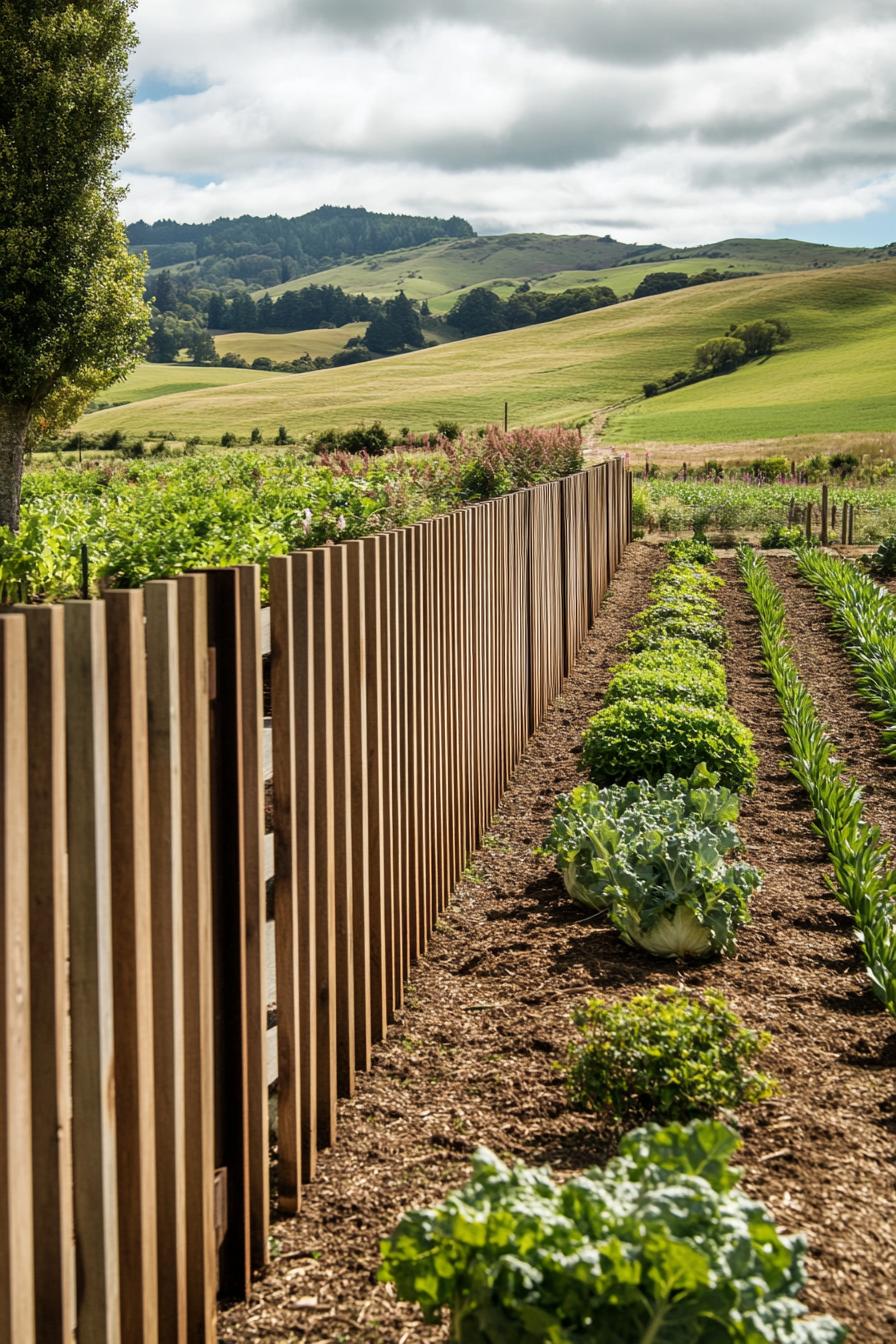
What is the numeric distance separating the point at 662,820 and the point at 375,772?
153 cm

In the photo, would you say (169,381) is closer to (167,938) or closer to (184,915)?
(184,915)

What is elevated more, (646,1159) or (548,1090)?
(646,1159)

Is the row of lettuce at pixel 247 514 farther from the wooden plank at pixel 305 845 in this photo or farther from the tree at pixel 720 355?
→ the tree at pixel 720 355

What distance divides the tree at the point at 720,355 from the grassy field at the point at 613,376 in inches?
76.1

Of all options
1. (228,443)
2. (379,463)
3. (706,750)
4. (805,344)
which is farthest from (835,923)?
(805,344)

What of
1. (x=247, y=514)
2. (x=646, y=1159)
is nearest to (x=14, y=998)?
(x=646, y=1159)

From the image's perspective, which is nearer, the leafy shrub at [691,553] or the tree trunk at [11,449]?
the leafy shrub at [691,553]

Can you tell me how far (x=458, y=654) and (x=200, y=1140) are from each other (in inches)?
147

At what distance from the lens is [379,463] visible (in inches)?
801

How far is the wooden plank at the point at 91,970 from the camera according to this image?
2139 millimetres

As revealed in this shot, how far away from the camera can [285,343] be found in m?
145

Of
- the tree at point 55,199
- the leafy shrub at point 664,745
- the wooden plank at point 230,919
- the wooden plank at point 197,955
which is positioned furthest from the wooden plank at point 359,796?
the tree at point 55,199

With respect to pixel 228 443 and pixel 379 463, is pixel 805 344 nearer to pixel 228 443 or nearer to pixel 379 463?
pixel 228 443

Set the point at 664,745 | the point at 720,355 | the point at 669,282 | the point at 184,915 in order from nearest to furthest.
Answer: the point at 184,915, the point at 664,745, the point at 720,355, the point at 669,282
